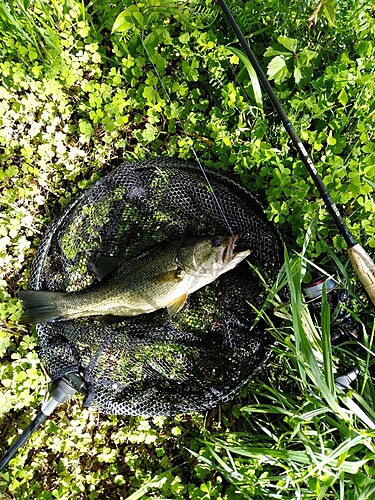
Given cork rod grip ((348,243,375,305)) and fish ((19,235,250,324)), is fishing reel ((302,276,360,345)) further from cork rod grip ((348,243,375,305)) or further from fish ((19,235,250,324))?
fish ((19,235,250,324))

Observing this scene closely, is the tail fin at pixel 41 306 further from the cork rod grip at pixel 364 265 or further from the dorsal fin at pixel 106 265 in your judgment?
the cork rod grip at pixel 364 265

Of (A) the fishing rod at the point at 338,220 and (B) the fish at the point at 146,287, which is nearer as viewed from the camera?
(A) the fishing rod at the point at 338,220

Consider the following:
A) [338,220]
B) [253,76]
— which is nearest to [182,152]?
[253,76]

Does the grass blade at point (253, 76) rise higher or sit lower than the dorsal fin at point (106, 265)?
higher

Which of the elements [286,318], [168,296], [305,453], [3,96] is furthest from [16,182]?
[305,453]

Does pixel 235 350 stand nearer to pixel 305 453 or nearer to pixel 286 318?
pixel 286 318

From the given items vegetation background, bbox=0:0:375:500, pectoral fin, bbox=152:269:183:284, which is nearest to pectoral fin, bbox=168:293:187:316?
pectoral fin, bbox=152:269:183:284

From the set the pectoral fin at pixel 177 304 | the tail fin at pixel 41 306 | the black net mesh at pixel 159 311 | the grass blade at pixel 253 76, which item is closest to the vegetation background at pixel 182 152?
the grass blade at pixel 253 76

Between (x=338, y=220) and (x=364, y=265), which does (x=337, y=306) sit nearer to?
(x=364, y=265)
